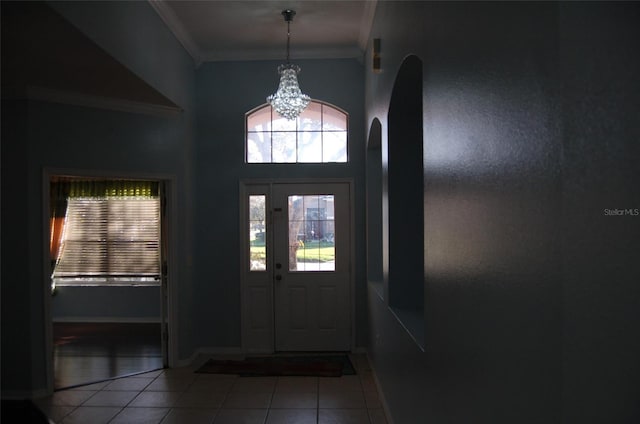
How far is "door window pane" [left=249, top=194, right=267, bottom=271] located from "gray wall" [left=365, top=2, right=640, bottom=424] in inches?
159

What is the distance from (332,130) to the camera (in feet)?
18.5

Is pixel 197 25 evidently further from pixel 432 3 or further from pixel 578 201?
pixel 578 201

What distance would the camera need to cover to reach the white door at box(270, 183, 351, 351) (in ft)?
18.2

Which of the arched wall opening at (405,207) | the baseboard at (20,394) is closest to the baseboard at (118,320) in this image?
the baseboard at (20,394)

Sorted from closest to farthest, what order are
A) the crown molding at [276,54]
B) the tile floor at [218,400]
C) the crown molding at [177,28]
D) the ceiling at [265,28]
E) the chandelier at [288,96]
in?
the tile floor at [218,400] → the crown molding at [177,28] → the ceiling at [265,28] → the chandelier at [288,96] → the crown molding at [276,54]

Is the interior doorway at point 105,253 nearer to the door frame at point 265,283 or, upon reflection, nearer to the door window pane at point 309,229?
the door frame at point 265,283

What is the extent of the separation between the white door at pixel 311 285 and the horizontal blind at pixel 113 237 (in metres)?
2.68

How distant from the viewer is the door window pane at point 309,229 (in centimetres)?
559

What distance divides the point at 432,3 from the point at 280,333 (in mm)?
4356

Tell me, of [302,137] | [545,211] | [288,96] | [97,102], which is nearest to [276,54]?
[302,137]

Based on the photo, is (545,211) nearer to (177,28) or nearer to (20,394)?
(177,28)

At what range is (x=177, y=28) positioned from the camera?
4.71 meters

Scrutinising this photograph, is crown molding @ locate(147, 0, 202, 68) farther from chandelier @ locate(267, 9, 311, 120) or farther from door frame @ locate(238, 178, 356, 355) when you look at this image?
door frame @ locate(238, 178, 356, 355)

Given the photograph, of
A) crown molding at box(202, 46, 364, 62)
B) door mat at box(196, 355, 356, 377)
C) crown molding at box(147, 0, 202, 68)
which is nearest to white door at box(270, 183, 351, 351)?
door mat at box(196, 355, 356, 377)
